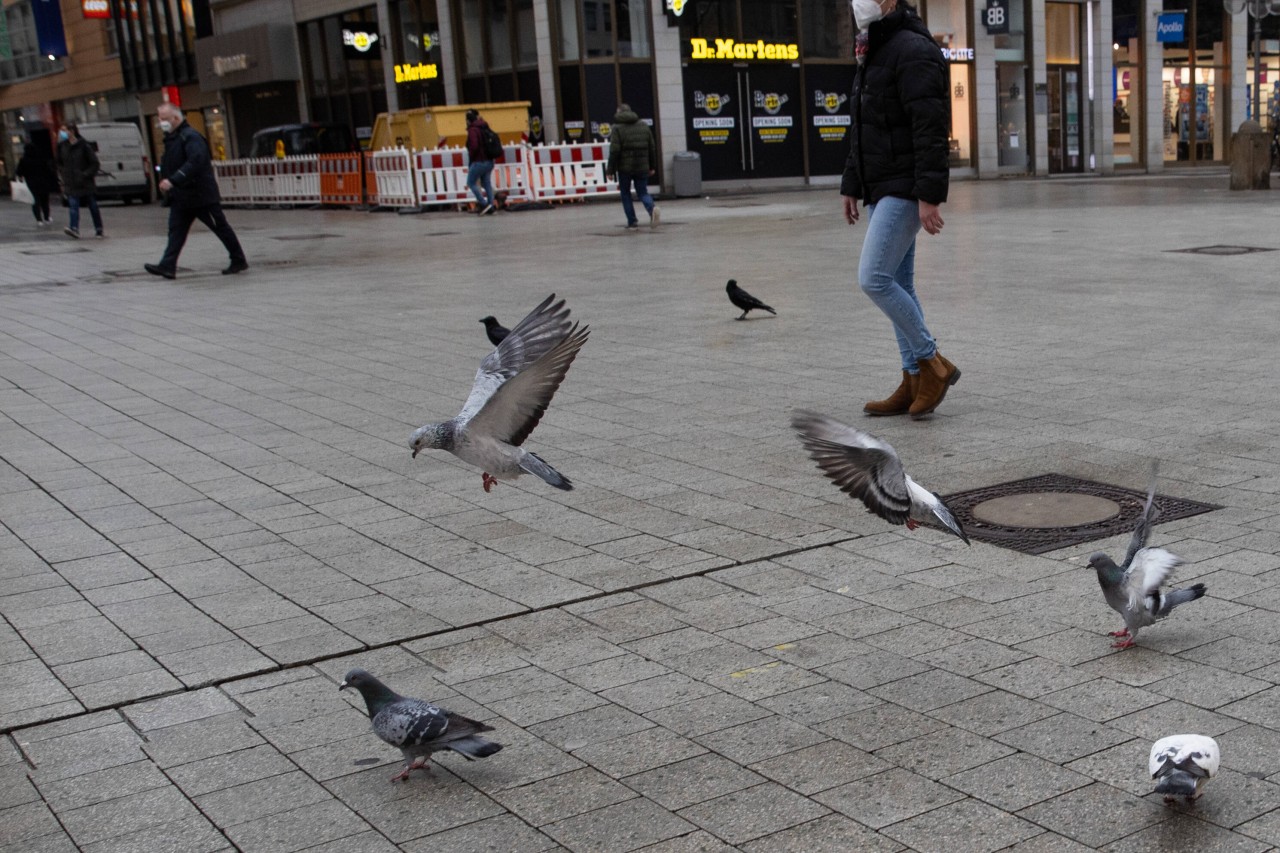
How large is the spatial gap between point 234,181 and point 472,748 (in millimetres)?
37995

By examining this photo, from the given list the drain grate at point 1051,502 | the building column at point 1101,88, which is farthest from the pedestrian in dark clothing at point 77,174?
the building column at point 1101,88

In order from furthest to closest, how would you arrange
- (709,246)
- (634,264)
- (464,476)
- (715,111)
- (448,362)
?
(715,111) → (709,246) → (634,264) → (448,362) → (464,476)

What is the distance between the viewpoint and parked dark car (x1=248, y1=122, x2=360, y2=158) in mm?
37062

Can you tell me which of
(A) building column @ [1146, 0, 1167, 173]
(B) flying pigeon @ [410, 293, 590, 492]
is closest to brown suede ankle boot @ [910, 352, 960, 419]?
(B) flying pigeon @ [410, 293, 590, 492]

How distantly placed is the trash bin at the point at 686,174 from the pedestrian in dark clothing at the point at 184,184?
1593 cm

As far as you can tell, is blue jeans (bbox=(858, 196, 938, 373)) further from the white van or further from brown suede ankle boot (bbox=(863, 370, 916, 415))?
the white van

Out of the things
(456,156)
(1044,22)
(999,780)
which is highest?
(1044,22)

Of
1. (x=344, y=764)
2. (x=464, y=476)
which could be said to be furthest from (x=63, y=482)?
(x=344, y=764)

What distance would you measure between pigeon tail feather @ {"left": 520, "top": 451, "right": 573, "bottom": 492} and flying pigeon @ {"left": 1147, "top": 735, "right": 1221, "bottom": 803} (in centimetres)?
173

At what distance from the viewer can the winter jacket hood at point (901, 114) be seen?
6.91 meters

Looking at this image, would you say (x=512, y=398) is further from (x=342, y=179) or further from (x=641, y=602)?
(x=342, y=179)

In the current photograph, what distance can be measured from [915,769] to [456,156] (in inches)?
1057

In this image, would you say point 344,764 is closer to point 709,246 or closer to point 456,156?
point 709,246

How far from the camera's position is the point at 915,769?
11.1 ft
